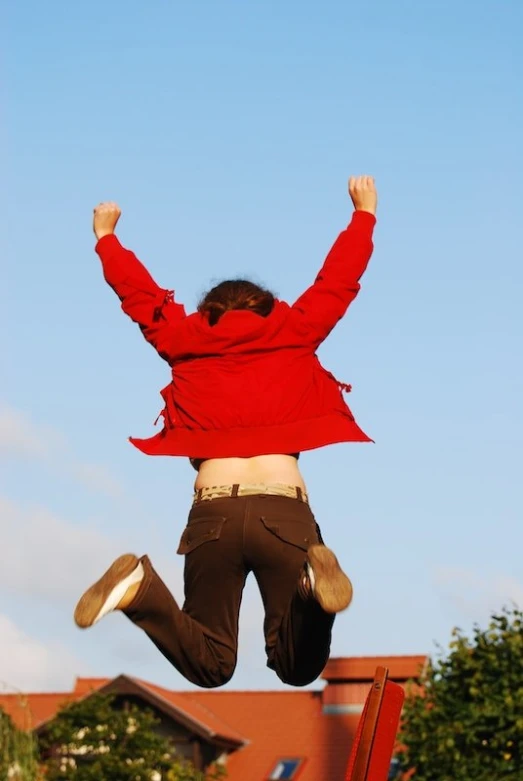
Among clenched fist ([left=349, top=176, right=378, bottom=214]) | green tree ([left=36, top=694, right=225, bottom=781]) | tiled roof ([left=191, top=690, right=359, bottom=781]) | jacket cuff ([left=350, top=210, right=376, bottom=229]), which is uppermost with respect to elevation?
tiled roof ([left=191, top=690, right=359, bottom=781])

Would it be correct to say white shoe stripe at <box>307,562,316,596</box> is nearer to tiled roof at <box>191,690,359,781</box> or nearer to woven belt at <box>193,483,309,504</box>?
woven belt at <box>193,483,309,504</box>

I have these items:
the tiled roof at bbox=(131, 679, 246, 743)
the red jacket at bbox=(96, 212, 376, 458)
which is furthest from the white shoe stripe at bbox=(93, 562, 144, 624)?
the tiled roof at bbox=(131, 679, 246, 743)

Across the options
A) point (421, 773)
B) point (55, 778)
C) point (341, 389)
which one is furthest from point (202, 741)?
point (341, 389)

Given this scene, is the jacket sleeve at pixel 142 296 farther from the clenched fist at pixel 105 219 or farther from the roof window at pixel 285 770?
the roof window at pixel 285 770

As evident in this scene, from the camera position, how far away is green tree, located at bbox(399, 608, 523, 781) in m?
24.7

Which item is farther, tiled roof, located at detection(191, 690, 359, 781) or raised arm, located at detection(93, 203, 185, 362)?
tiled roof, located at detection(191, 690, 359, 781)

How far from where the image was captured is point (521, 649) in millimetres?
26484

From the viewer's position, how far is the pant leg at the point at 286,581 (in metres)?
6.45

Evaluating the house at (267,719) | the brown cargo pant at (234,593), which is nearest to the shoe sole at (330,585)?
the brown cargo pant at (234,593)

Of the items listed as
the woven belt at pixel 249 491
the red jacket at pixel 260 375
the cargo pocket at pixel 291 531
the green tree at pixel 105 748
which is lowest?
the cargo pocket at pixel 291 531

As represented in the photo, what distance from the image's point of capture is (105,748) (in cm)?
3341

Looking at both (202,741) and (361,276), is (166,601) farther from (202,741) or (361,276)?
(202,741)

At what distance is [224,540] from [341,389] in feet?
3.49

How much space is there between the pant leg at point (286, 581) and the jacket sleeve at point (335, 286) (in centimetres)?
92
